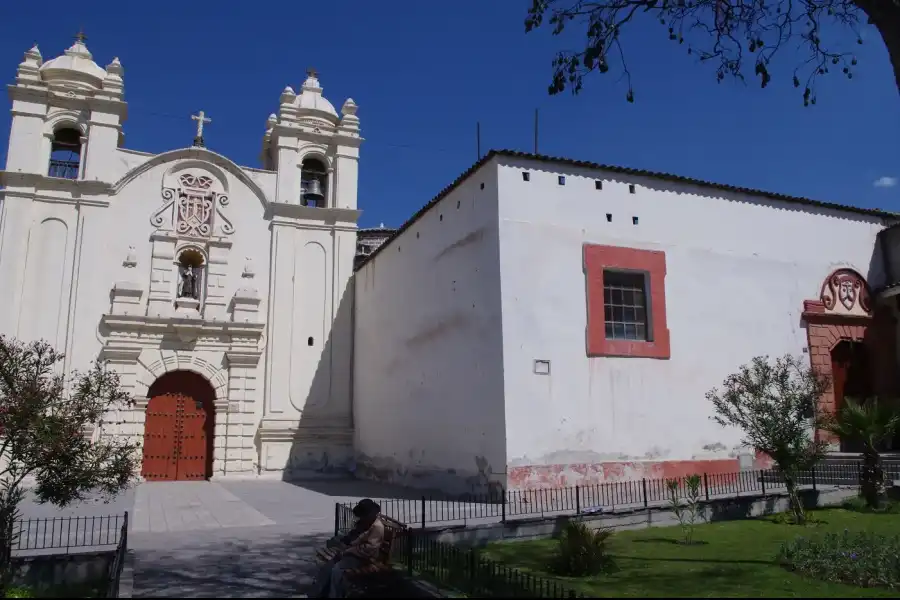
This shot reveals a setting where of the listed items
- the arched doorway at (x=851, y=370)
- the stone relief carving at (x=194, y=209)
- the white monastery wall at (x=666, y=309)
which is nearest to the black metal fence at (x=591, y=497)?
the white monastery wall at (x=666, y=309)

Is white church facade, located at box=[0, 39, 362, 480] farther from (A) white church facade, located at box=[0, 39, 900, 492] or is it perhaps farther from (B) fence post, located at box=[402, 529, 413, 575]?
(B) fence post, located at box=[402, 529, 413, 575]

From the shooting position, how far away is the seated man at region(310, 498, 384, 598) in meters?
5.96

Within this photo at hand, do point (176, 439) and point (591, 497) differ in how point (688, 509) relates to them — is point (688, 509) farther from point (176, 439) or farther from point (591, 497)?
point (176, 439)

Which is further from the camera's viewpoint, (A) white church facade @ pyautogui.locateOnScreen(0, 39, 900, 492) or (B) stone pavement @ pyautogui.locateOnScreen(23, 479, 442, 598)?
(A) white church facade @ pyautogui.locateOnScreen(0, 39, 900, 492)

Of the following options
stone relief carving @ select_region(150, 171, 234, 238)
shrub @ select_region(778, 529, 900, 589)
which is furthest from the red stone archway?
stone relief carving @ select_region(150, 171, 234, 238)

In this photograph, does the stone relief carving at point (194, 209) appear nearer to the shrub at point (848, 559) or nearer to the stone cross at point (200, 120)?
the stone cross at point (200, 120)

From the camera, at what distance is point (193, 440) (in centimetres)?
1989

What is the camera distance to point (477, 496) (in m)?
13.2

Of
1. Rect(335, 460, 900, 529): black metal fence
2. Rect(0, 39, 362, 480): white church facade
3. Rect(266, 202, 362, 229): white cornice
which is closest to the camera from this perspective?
Rect(335, 460, 900, 529): black metal fence

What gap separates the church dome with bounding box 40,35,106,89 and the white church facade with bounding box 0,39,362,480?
0.13 feet

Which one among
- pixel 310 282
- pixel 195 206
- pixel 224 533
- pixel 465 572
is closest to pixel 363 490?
pixel 224 533

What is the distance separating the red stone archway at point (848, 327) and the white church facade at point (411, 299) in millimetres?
61

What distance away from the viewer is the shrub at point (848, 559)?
687 cm

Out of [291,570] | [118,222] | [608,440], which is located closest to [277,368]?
[118,222]
